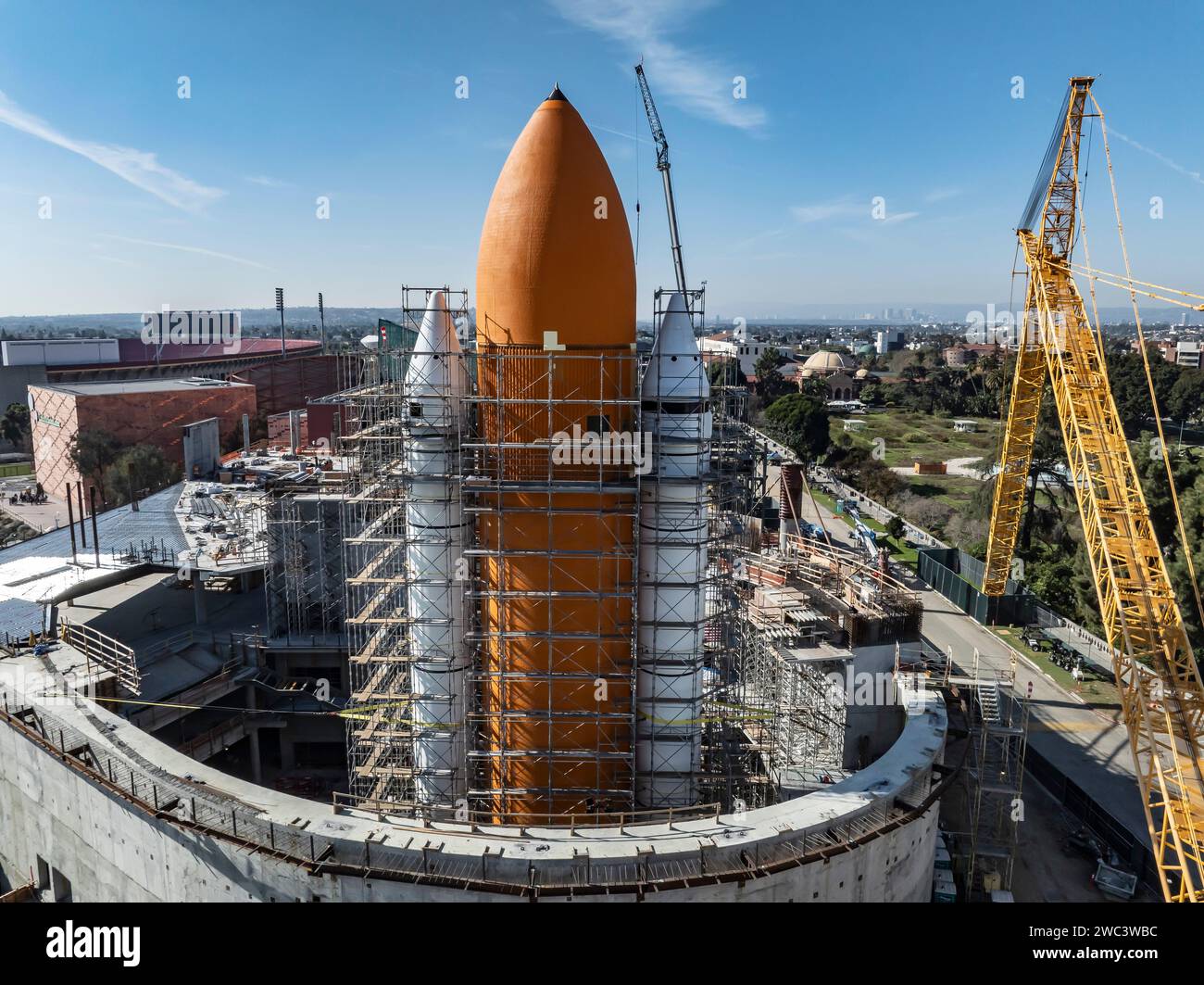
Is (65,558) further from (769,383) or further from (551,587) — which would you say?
(769,383)

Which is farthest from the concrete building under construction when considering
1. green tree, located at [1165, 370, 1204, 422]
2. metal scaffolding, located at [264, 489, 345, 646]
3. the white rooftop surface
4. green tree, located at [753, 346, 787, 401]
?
green tree, located at [1165, 370, 1204, 422]

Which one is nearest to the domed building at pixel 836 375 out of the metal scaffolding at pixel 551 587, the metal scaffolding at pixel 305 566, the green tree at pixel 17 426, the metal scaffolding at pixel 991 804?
the metal scaffolding at pixel 305 566

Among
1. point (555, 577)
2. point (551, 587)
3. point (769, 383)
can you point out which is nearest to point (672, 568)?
point (555, 577)

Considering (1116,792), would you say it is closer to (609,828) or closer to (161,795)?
(609,828)

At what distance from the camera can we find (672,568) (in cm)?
2012

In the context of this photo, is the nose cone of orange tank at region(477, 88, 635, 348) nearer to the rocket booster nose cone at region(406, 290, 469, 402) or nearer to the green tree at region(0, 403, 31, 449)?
the rocket booster nose cone at region(406, 290, 469, 402)

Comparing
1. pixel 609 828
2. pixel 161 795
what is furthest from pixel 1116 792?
pixel 161 795

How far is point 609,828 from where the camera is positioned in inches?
717

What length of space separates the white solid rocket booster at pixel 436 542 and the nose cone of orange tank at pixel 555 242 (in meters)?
1.78

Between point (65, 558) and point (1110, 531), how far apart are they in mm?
48985

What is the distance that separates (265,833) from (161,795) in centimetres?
385

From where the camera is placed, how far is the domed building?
524 feet

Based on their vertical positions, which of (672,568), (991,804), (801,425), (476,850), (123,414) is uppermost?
(123,414)

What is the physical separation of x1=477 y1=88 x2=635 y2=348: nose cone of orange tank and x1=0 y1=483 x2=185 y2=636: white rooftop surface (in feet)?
80.9
